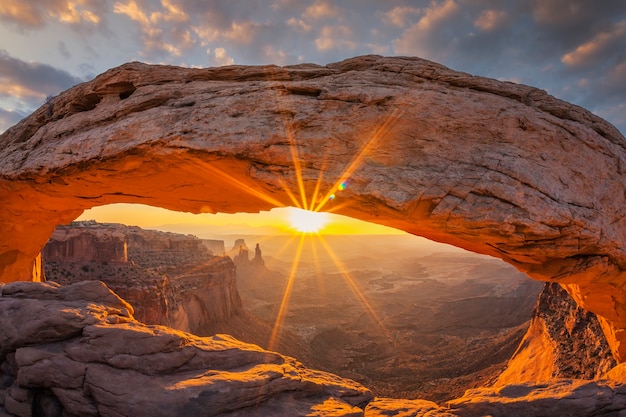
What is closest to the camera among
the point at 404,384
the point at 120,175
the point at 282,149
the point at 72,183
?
the point at 282,149

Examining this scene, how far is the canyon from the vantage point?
7.30 metres

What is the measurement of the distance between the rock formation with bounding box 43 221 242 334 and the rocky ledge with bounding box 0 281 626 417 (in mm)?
23389

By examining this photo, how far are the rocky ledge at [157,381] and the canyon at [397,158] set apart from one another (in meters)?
0.10

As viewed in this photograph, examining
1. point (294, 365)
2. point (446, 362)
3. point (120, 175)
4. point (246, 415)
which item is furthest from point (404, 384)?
point (120, 175)

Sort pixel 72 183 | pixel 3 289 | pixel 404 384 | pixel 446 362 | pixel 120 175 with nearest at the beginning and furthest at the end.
A: pixel 3 289 < pixel 120 175 < pixel 72 183 < pixel 404 384 < pixel 446 362

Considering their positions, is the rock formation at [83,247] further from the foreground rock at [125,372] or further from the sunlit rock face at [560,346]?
the sunlit rock face at [560,346]

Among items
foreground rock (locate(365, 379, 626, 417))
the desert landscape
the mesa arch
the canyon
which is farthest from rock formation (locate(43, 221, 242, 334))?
foreground rock (locate(365, 379, 626, 417))

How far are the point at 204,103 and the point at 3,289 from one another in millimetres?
6882

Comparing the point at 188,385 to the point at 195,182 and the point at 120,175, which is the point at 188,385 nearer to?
the point at 195,182

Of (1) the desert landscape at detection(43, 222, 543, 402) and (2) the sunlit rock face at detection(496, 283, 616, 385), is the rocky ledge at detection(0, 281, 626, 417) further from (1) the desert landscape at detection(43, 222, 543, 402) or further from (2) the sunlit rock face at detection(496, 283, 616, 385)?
(1) the desert landscape at detection(43, 222, 543, 402)

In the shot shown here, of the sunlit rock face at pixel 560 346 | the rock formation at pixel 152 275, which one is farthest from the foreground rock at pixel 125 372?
the rock formation at pixel 152 275

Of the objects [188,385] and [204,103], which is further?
[204,103]

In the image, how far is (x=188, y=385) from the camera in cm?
561

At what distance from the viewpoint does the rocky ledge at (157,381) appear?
546 cm
